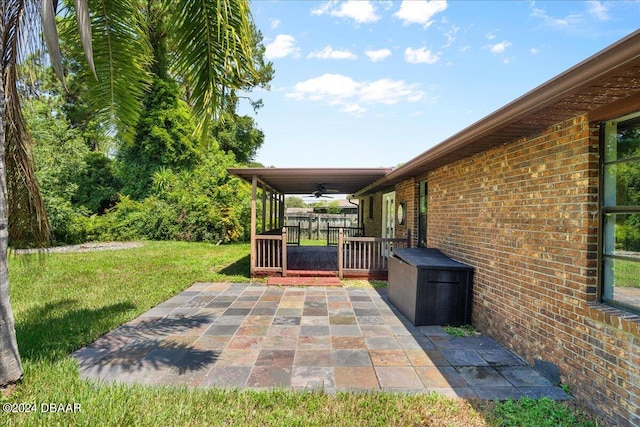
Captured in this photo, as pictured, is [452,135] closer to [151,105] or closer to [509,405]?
[509,405]

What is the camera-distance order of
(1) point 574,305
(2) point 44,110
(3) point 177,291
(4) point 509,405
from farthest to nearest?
(2) point 44,110
(3) point 177,291
(1) point 574,305
(4) point 509,405

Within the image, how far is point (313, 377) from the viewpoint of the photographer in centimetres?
323

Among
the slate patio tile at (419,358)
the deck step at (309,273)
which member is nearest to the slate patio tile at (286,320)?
the slate patio tile at (419,358)

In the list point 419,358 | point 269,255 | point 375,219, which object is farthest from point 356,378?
point 375,219

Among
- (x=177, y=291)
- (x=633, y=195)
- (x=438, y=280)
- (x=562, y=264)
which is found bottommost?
(x=177, y=291)

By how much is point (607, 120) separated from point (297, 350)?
12.6ft

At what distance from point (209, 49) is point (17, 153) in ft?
7.15

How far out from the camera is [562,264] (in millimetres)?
3080

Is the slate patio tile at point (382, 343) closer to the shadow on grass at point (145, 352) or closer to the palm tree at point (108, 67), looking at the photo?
the shadow on grass at point (145, 352)

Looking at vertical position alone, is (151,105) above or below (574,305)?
above

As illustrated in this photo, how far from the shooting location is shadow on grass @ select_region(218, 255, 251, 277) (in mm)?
8711

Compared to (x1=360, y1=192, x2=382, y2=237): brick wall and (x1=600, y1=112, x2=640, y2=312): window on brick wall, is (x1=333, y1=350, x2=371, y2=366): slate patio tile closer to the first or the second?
(x1=600, y1=112, x2=640, y2=312): window on brick wall

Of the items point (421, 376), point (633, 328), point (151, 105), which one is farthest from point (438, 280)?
point (151, 105)

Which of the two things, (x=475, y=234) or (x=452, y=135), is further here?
(x=475, y=234)
